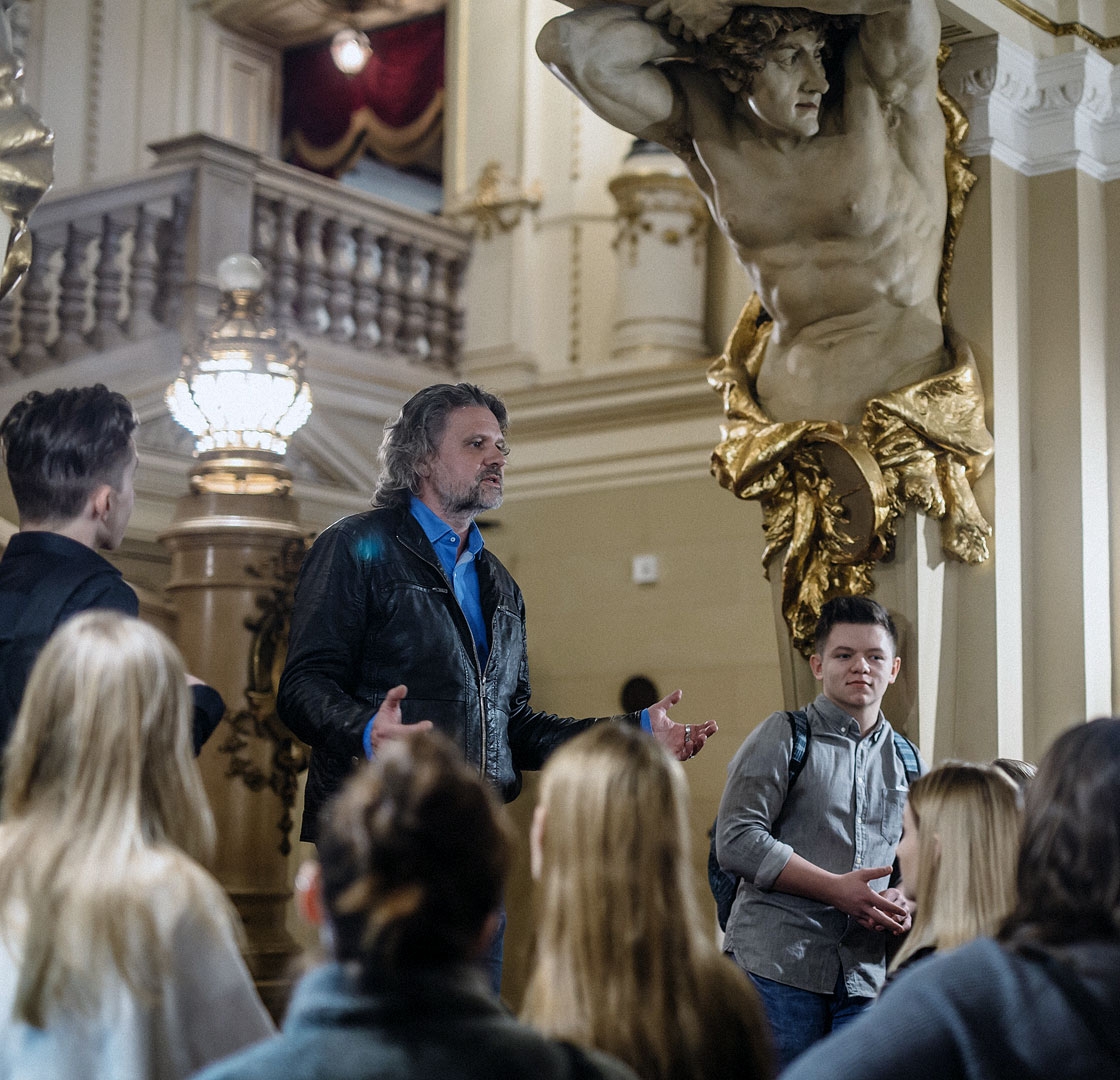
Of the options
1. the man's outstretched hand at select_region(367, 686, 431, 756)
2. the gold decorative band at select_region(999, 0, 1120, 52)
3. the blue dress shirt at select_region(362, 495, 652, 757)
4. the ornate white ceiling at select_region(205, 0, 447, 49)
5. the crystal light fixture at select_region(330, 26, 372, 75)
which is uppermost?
the ornate white ceiling at select_region(205, 0, 447, 49)

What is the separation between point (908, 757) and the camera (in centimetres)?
363

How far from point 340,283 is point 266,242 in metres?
0.45

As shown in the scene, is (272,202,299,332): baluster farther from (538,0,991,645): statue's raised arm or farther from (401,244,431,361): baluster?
(538,0,991,645): statue's raised arm

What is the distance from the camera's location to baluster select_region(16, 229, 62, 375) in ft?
25.2

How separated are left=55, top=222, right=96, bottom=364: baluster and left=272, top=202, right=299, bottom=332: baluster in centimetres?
106

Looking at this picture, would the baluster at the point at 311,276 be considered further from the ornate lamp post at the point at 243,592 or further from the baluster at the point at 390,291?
the ornate lamp post at the point at 243,592

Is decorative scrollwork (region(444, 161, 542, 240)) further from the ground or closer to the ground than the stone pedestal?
further from the ground

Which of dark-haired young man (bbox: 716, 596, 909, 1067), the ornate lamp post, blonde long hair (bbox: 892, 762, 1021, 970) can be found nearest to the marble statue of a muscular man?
dark-haired young man (bbox: 716, 596, 909, 1067)

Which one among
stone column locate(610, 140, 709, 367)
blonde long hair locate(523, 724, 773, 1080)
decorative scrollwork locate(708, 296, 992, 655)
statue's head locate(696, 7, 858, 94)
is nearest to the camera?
blonde long hair locate(523, 724, 773, 1080)

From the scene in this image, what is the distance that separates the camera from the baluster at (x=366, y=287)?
29.7 ft

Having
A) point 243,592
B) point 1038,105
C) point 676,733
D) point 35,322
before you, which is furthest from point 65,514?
point 35,322

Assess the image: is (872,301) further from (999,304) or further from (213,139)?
(213,139)

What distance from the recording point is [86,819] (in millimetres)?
1883

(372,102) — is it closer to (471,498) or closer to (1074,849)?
(471,498)
